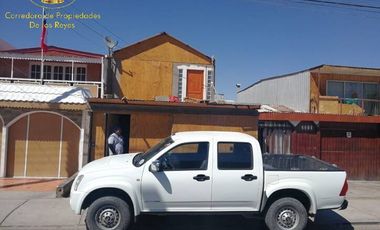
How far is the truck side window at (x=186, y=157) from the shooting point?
276 inches

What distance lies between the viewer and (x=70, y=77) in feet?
65.9

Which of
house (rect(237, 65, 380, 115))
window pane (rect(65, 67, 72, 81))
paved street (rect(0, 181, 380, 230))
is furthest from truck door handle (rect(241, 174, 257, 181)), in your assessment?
window pane (rect(65, 67, 72, 81))

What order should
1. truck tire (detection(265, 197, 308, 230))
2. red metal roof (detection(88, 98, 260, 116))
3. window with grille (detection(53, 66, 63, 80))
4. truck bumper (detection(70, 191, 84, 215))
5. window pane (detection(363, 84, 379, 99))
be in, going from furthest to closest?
1. window pane (detection(363, 84, 379, 99))
2. window with grille (detection(53, 66, 63, 80))
3. red metal roof (detection(88, 98, 260, 116))
4. truck tire (detection(265, 197, 308, 230))
5. truck bumper (detection(70, 191, 84, 215))

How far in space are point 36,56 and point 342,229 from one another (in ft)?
53.4

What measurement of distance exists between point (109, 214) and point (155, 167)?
3.79 feet

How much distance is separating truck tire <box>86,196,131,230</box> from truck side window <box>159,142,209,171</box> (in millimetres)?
1004

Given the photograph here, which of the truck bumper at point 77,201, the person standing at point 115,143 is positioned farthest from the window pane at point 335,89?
the truck bumper at point 77,201

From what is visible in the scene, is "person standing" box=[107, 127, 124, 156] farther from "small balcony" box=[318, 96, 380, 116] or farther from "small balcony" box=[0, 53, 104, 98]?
"small balcony" box=[318, 96, 380, 116]

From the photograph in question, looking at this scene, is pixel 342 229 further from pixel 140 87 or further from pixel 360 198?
pixel 140 87

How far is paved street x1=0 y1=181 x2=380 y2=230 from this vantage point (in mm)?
7738

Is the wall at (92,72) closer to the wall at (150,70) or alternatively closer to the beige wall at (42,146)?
the wall at (150,70)

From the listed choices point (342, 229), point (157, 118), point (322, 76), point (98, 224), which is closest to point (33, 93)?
point (157, 118)

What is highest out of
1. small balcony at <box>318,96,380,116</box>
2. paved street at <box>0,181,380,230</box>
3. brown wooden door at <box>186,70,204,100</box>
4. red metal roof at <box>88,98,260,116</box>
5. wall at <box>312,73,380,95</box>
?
wall at <box>312,73,380,95</box>

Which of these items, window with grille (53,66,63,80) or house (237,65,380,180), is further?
window with grille (53,66,63,80)
